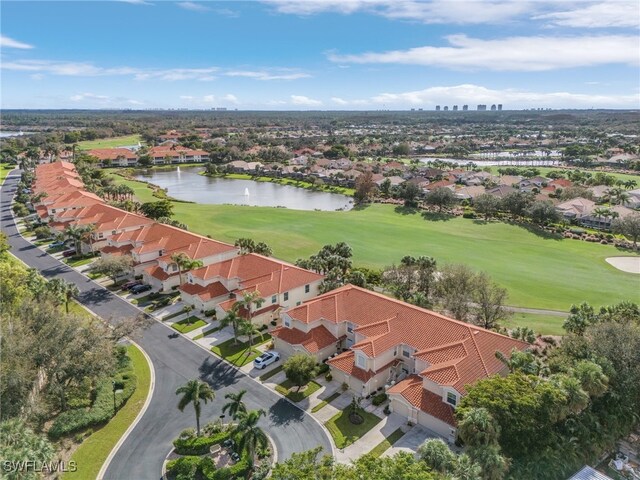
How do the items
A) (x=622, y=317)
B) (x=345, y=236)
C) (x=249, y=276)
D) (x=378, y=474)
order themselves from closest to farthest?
(x=378, y=474) → (x=622, y=317) → (x=249, y=276) → (x=345, y=236)

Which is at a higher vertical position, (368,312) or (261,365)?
(368,312)

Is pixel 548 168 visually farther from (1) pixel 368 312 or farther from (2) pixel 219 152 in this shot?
(1) pixel 368 312

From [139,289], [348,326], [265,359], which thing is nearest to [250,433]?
[265,359]

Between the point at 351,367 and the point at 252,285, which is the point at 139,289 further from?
the point at 351,367

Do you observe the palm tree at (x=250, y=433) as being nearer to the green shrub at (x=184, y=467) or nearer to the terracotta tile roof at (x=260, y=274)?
the green shrub at (x=184, y=467)

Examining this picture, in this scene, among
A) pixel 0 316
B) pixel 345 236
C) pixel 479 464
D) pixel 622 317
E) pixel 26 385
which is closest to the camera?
pixel 479 464

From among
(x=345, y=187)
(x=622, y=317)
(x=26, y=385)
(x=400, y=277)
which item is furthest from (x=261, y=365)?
(x=345, y=187)

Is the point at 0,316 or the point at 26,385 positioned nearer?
the point at 26,385
